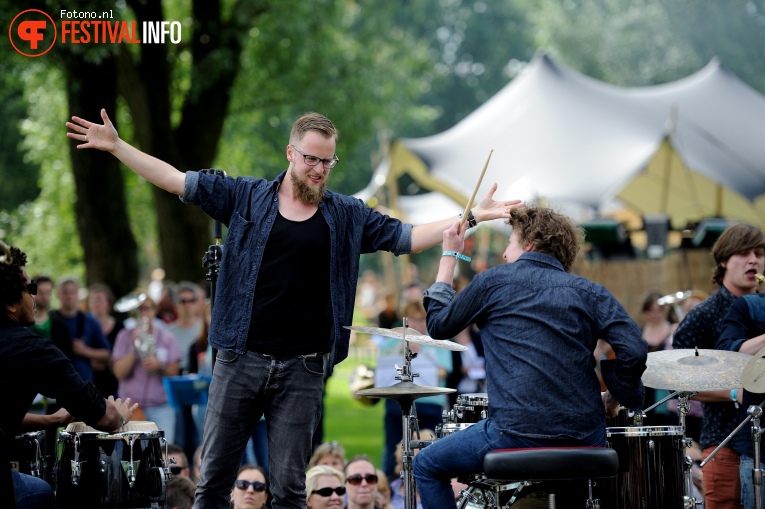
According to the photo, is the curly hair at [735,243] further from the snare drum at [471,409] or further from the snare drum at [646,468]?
the snare drum at [471,409]

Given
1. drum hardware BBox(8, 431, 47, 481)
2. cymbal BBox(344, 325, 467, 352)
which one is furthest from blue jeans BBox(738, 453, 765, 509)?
drum hardware BBox(8, 431, 47, 481)

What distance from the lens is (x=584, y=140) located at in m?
20.2

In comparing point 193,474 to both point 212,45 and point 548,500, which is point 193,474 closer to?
point 548,500

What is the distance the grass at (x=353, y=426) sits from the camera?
1523 centimetres

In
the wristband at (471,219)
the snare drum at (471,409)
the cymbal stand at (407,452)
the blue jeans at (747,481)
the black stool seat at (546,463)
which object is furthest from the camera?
the snare drum at (471,409)

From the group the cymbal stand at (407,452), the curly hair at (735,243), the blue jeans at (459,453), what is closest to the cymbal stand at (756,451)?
the curly hair at (735,243)

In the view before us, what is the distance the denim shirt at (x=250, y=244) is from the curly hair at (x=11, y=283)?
0.98 meters

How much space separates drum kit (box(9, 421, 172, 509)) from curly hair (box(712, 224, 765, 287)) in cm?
368

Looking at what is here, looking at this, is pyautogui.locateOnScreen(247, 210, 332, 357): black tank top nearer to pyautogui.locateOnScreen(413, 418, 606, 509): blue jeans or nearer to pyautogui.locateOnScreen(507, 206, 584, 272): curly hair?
pyautogui.locateOnScreen(413, 418, 606, 509): blue jeans

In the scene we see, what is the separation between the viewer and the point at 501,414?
16.8 ft

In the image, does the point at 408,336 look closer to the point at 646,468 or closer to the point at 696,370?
the point at 646,468

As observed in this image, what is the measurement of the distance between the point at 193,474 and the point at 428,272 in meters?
32.6

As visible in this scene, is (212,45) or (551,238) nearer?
(551,238)

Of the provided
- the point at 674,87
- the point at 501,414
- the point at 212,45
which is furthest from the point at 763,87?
the point at 501,414
